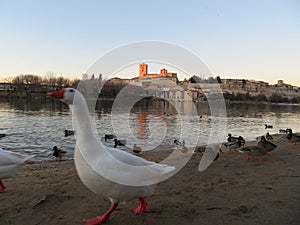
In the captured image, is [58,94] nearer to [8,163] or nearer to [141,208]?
[141,208]

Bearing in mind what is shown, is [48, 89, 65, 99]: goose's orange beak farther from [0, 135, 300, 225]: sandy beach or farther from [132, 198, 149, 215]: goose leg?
[132, 198, 149, 215]: goose leg

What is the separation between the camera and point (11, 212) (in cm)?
488

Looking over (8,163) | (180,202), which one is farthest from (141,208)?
(8,163)

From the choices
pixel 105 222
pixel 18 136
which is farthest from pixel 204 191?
pixel 18 136

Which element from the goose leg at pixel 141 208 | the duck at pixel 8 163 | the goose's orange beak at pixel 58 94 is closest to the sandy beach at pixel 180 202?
the goose leg at pixel 141 208

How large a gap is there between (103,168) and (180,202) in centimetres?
201

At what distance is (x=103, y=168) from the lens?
423cm

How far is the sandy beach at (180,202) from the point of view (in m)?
4.54

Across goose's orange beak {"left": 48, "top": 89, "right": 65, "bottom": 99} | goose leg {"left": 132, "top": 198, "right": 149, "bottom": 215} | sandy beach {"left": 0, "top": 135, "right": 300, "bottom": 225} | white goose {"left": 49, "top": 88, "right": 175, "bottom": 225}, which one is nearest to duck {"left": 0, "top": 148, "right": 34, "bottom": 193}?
sandy beach {"left": 0, "top": 135, "right": 300, "bottom": 225}

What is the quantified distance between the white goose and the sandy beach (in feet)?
1.88

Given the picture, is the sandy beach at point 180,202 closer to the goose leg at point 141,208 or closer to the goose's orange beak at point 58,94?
the goose leg at point 141,208

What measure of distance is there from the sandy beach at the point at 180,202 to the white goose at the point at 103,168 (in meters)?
0.57

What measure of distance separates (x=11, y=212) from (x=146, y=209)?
252cm

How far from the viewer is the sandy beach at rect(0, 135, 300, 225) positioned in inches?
179
